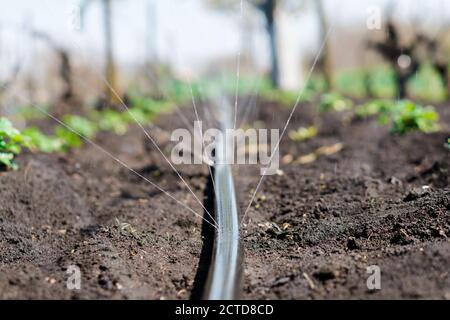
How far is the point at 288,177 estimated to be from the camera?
5.05 meters

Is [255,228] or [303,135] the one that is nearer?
[255,228]

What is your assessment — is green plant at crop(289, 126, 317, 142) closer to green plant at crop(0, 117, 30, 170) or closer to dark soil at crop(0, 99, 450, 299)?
dark soil at crop(0, 99, 450, 299)

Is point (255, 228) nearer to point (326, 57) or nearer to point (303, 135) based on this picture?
point (303, 135)

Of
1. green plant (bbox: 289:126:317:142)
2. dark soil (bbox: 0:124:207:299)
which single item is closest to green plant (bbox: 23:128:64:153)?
dark soil (bbox: 0:124:207:299)

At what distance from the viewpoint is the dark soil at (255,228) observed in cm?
254

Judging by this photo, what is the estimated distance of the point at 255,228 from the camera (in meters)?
3.49

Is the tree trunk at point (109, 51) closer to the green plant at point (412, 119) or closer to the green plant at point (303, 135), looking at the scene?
the green plant at point (303, 135)

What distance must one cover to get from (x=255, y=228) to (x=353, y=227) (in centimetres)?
66

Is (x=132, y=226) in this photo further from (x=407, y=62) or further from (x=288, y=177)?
(x=407, y=62)

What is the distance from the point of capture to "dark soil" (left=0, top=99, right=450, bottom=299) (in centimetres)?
254

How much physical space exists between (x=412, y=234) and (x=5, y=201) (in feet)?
9.77

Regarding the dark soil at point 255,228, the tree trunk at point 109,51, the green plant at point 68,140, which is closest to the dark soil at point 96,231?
the dark soil at point 255,228

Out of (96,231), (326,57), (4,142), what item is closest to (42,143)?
(4,142)

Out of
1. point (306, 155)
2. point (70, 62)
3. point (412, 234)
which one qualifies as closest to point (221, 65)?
point (70, 62)
